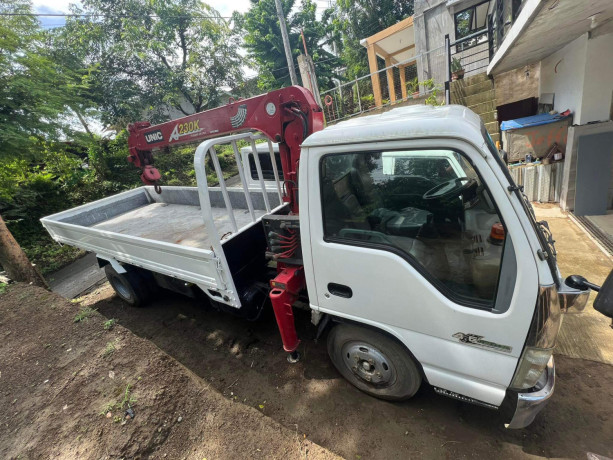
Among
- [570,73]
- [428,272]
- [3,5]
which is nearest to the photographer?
[428,272]

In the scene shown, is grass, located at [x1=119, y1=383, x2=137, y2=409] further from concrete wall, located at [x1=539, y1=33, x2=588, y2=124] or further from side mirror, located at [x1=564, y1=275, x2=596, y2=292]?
concrete wall, located at [x1=539, y1=33, x2=588, y2=124]

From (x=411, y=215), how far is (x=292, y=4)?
17.9 metres

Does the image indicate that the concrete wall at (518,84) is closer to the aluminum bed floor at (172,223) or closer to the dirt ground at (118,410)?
the aluminum bed floor at (172,223)

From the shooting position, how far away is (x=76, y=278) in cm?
645

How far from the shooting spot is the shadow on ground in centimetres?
195

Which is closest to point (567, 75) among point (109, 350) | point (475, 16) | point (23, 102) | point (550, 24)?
point (550, 24)

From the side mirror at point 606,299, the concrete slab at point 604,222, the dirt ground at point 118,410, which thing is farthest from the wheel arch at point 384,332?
the concrete slab at point 604,222

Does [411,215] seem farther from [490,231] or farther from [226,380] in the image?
[226,380]

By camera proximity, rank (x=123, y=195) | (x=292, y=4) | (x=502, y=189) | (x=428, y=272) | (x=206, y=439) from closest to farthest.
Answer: (x=502, y=189) → (x=428, y=272) → (x=206, y=439) → (x=123, y=195) → (x=292, y=4)

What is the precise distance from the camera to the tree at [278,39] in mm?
14414

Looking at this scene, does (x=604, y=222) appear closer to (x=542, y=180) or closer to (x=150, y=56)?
(x=542, y=180)

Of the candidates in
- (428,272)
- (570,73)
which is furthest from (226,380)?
(570,73)

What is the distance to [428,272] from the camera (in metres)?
1.69

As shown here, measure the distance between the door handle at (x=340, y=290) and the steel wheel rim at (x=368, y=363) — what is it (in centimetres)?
49
